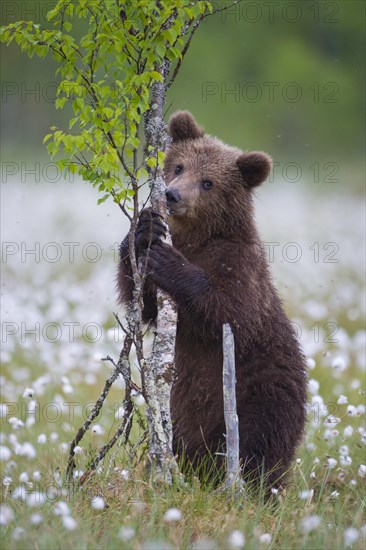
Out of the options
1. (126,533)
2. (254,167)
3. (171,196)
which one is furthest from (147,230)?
(126,533)

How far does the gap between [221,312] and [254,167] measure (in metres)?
0.95

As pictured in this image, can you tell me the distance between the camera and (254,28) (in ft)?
119

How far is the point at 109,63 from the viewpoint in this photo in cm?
491

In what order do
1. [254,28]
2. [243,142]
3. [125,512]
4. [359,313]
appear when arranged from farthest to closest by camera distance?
[254,28] < [243,142] < [359,313] < [125,512]

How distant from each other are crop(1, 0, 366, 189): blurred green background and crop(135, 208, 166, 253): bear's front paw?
23.0 meters

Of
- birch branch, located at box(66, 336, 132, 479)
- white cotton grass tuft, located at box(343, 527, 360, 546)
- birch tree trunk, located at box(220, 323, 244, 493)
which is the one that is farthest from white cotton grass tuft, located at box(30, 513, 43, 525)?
white cotton grass tuft, located at box(343, 527, 360, 546)

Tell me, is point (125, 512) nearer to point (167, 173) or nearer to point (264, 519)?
point (264, 519)

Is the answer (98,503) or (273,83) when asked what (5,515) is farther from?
(273,83)

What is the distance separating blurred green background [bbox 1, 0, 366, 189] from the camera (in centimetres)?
2956

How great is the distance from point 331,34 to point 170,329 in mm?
33531

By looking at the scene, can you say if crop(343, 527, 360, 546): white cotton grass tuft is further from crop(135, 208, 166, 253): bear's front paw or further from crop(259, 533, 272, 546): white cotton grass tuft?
crop(135, 208, 166, 253): bear's front paw

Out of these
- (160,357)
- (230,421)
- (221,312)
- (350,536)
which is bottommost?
(350,536)

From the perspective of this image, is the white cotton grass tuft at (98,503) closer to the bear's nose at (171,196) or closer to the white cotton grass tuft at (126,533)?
the white cotton grass tuft at (126,533)

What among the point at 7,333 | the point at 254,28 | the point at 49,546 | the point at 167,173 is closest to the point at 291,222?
the point at 7,333
